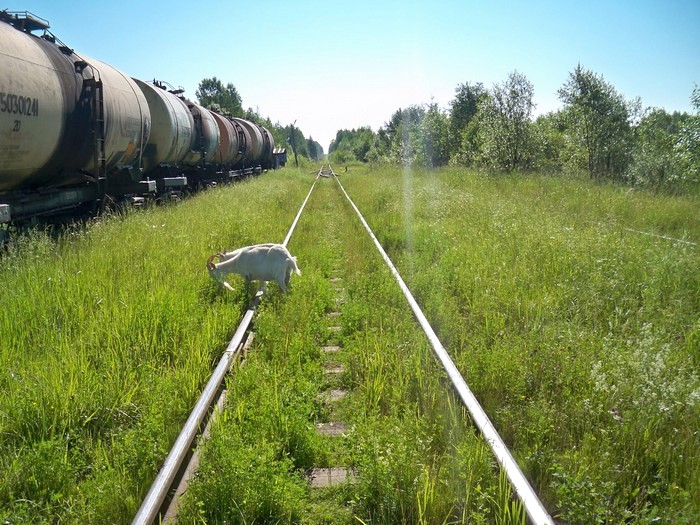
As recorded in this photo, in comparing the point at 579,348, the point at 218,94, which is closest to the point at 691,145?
the point at 579,348

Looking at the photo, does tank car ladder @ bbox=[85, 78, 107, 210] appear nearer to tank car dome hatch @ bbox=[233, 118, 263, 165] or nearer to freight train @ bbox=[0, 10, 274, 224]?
freight train @ bbox=[0, 10, 274, 224]

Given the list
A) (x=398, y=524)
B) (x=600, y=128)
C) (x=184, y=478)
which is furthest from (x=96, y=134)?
(x=600, y=128)

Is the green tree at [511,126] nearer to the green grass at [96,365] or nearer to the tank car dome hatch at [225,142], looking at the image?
the tank car dome hatch at [225,142]

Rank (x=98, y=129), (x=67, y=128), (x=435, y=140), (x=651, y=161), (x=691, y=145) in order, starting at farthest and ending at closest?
(x=435, y=140), (x=651, y=161), (x=691, y=145), (x=98, y=129), (x=67, y=128)

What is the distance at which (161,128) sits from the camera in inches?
507

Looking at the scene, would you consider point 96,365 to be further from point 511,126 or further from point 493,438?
point 511,126

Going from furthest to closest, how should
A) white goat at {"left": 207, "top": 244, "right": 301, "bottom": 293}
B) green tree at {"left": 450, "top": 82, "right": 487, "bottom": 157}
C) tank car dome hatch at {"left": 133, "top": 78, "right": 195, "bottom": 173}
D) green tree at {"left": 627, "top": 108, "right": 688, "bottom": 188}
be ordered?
green tree at {"left": 450, "top": 82, "right": 487, "bottom": 157} → green tree at {"left": 627, "top": 108, "right": 688, "bottom": 188} → tank car dome hatch at {"left": 133, "top": 78, "right": 195, "bottom": 173} → white goat at {"left": 207, "top": 244, "right": 301, "bottom": 293}

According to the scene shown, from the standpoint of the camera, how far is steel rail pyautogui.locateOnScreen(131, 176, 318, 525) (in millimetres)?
2193

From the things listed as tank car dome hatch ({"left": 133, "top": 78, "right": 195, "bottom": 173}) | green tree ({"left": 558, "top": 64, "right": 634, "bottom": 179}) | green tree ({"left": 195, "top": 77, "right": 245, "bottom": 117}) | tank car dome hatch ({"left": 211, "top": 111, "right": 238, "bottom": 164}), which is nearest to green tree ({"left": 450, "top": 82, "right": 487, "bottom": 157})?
green tree ({"left": 558, "top": 64, "right": 634, "bottom": 179})


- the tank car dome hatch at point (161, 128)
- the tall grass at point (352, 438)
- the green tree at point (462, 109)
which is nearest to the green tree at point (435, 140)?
the green tree at point (462, 109)

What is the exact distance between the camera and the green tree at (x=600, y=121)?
25.5m

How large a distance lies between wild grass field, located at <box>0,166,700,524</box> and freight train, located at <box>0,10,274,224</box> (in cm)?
144

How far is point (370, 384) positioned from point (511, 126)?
2403cm

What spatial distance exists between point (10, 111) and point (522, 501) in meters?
7.25
